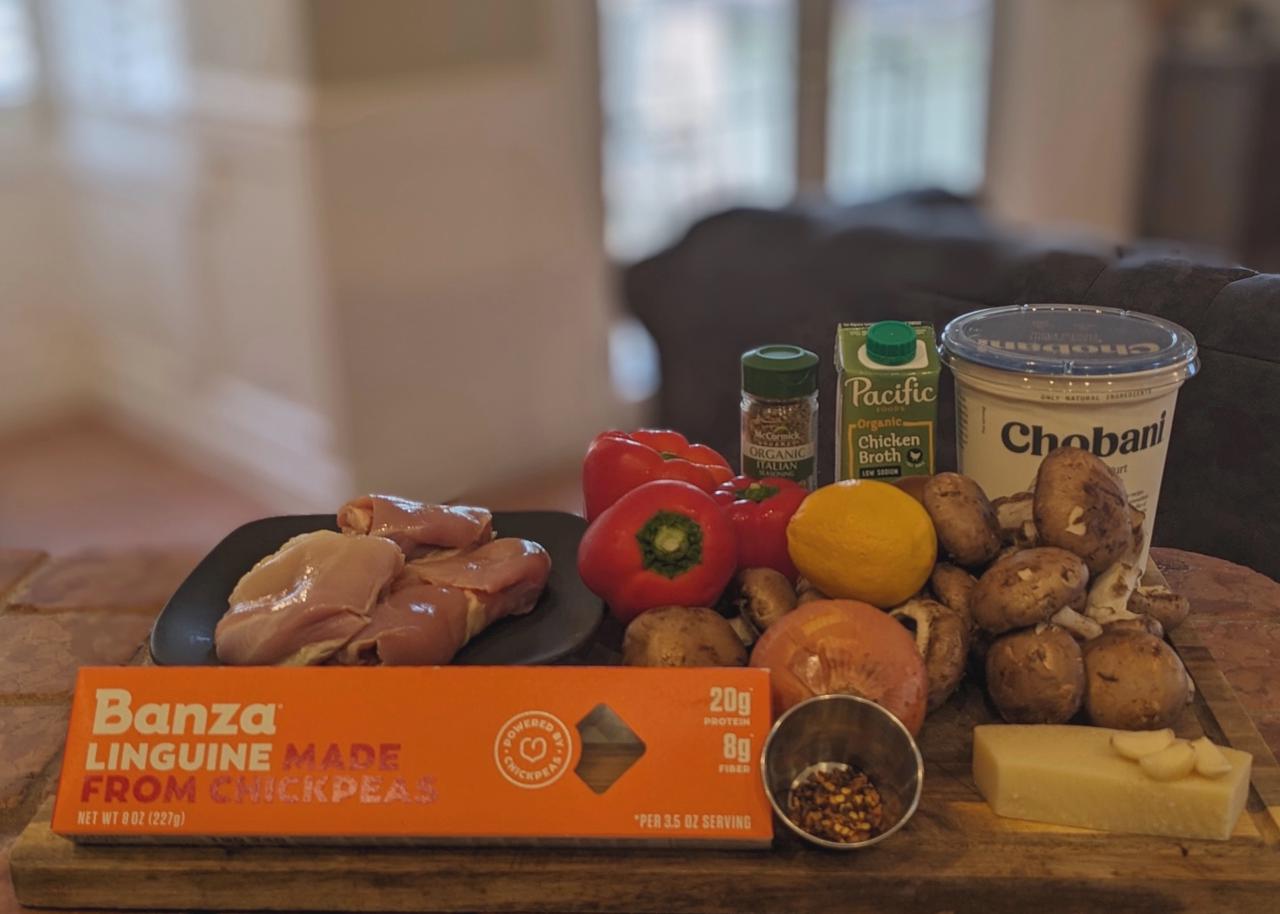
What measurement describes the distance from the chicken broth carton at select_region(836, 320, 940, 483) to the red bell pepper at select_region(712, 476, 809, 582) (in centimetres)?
6

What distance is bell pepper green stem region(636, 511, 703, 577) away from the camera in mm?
975

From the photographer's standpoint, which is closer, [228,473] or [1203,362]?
[1203,362]

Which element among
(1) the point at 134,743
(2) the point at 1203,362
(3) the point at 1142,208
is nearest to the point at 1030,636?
(1) the point at 134,743

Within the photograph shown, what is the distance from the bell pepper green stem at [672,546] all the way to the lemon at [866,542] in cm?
7

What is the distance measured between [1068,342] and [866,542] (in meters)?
0.26

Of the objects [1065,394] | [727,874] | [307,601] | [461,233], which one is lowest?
[461,233]

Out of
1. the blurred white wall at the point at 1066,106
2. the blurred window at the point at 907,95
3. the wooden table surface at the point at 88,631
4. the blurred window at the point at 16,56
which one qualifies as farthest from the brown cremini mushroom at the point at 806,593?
the blurred white wall at the point at 1066,106

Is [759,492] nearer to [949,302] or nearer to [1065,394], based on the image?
[1065,394]

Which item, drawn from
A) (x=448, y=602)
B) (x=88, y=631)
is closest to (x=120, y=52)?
(x=88, y=631)

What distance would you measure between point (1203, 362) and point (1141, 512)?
0.56 meters

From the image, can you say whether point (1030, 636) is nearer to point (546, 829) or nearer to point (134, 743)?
point (546, 829)

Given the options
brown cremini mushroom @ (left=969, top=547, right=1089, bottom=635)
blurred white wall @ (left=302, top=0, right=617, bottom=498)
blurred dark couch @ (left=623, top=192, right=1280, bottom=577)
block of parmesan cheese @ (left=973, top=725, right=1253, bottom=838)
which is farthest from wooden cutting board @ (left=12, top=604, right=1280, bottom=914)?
blurred white wall @ (left=302, top=0, right=617, bottom=498)

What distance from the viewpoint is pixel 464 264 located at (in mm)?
3246

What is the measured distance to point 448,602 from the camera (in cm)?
98
